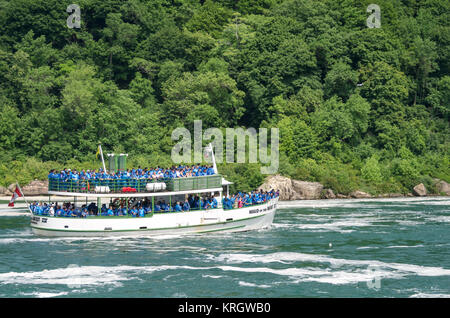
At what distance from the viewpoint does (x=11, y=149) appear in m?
93.4

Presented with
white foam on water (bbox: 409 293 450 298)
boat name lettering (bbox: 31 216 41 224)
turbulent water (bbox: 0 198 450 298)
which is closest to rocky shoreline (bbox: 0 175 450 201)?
turbulent water (bbox: 0 198 450 298)

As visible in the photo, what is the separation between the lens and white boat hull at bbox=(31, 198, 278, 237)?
166 feet

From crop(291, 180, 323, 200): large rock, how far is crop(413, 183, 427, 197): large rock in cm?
1259

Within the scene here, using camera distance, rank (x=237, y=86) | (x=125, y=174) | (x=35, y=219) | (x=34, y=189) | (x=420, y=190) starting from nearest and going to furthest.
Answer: (x=35, y=219) → (x=125, y=174) → (x=34, y=189) → (x=420, y=190) → (x=237, y=86)

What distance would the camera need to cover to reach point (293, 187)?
277 ft

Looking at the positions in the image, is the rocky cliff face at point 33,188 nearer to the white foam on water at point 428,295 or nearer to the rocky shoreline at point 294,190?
the rocky shoreline at point 294,190

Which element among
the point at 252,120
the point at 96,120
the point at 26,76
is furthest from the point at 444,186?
the point at 26,76

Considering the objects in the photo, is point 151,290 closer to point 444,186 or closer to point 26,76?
point 444,186

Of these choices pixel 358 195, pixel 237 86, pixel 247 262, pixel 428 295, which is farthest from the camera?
pixel 237 86

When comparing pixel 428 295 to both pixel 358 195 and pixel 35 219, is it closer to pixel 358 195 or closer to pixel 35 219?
pixel 35 219

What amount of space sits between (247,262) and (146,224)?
11.9m

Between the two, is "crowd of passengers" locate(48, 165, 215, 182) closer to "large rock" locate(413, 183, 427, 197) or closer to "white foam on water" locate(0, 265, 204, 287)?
"white foam on water" locate(0, 265, 204, 287)

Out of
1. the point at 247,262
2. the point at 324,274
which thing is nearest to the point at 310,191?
the point at 247,262

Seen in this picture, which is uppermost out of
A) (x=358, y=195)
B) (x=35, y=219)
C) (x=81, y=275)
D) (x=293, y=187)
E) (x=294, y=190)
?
(x=293, y=187)
